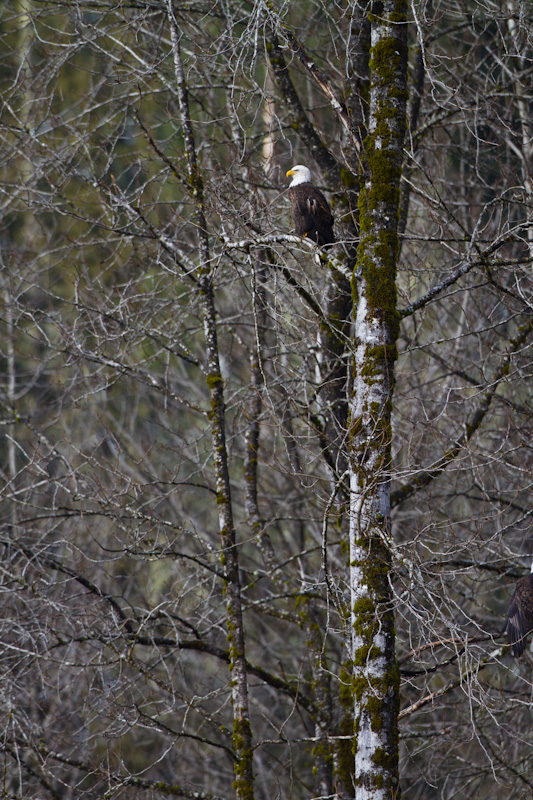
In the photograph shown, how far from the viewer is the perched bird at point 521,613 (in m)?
5.17

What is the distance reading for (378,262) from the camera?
4.35 meters

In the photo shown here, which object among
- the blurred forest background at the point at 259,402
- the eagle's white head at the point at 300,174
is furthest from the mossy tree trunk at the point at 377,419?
the eagle's white head at the point at 300,174

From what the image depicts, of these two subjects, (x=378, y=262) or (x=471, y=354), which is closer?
(x=378, y=262)

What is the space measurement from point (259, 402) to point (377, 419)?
3.09 metres

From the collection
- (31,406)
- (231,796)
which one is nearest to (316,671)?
(231,796)

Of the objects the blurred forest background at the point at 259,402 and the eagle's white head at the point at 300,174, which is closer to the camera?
the blurred forest background at the point at 259,402

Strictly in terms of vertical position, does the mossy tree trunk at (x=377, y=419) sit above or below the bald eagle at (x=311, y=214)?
below

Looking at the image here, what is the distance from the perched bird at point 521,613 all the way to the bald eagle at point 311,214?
8.48ft

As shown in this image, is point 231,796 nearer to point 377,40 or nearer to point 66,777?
point 66,777

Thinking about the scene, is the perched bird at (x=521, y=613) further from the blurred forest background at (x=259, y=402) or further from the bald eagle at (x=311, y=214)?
the bald eagle at (x=311, y=214)

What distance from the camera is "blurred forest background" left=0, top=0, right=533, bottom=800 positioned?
188 inches

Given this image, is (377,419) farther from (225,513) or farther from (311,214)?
(311,214)

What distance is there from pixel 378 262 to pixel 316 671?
10.5 feet

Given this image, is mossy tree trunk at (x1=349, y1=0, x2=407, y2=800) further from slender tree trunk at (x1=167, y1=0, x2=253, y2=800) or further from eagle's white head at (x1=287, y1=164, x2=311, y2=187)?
eagle's white head at (x1=287, y1=164, x2=311, y2=187)
